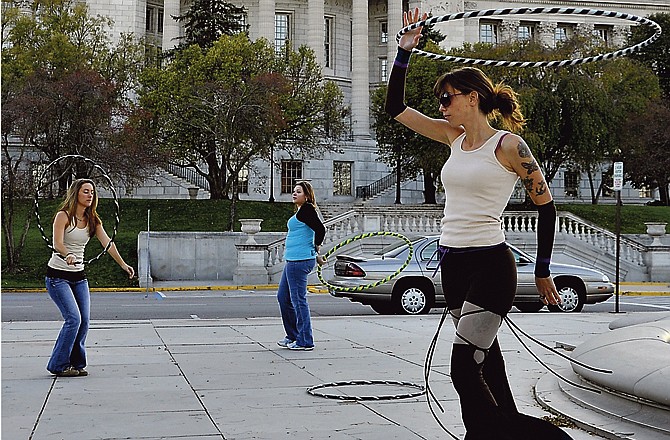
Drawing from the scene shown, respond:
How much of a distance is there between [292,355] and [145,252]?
20819mm

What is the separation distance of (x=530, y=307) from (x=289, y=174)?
149ft

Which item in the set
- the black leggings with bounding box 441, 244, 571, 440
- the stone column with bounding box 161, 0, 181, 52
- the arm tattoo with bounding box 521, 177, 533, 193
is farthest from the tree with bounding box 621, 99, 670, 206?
the black leggings with bounding box 441, 244, 571, 440

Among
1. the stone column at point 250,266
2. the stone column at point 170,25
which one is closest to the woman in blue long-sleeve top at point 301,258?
the stone column at point 250,266

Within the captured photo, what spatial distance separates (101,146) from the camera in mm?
36219

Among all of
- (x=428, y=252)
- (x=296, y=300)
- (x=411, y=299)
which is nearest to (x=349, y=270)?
(x=411, y=299)

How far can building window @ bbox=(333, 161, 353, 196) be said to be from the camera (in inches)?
2598

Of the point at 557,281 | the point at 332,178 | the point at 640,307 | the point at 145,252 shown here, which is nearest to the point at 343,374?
the point at 557,281

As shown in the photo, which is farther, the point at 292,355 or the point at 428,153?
the point at 428,153

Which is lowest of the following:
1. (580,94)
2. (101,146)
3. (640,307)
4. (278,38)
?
(640,307)

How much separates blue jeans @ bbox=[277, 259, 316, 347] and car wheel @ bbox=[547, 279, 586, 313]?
932 cm

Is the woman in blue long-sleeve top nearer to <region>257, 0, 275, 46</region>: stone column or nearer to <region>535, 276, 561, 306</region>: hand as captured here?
<region>535, 276, 561, 306</region>: hand

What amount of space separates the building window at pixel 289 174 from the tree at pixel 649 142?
22840 mm

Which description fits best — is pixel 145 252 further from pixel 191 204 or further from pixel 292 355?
pixel 292 355

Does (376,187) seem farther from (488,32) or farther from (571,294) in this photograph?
(571,294)
